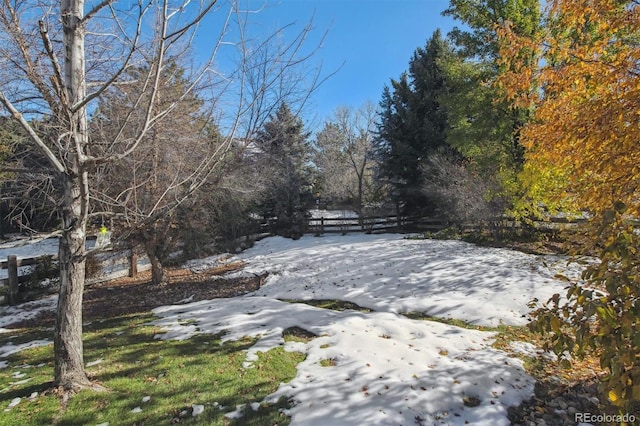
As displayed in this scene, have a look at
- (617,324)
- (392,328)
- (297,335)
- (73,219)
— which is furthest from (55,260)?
(617,324)

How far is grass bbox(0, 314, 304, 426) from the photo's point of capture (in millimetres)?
3070

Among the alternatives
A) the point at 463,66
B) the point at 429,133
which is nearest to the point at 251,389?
the point at 463,66

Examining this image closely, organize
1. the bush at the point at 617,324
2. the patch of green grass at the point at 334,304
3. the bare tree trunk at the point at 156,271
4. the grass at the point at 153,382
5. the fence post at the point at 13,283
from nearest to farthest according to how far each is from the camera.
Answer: the bush at the point at 617,324, the grass at the point at 153,382, the patch of green grass at the point at 334,304, the fence post at the point at 13,283, the bare tree trunk at the point at 156,271

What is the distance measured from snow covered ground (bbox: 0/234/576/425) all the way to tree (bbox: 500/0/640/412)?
3.95 feet

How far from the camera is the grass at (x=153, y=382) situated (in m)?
3.07

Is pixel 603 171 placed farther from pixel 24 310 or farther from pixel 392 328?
pixel 24 310

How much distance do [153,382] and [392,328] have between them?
338 cm

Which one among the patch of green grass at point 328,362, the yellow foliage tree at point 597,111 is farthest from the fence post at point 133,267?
the yellow foliage tree at point 597,111

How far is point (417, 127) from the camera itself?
63.3ft

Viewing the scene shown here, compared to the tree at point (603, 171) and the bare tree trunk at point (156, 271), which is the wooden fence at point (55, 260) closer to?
the bare tree trunk at point (156, 271)

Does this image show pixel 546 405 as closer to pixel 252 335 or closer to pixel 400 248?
pixel 252 335

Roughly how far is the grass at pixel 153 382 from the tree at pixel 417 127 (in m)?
15.7

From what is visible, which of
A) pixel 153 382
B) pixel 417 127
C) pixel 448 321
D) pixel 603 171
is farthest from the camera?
pixel 417 127

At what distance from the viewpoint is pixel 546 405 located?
3475 mm
